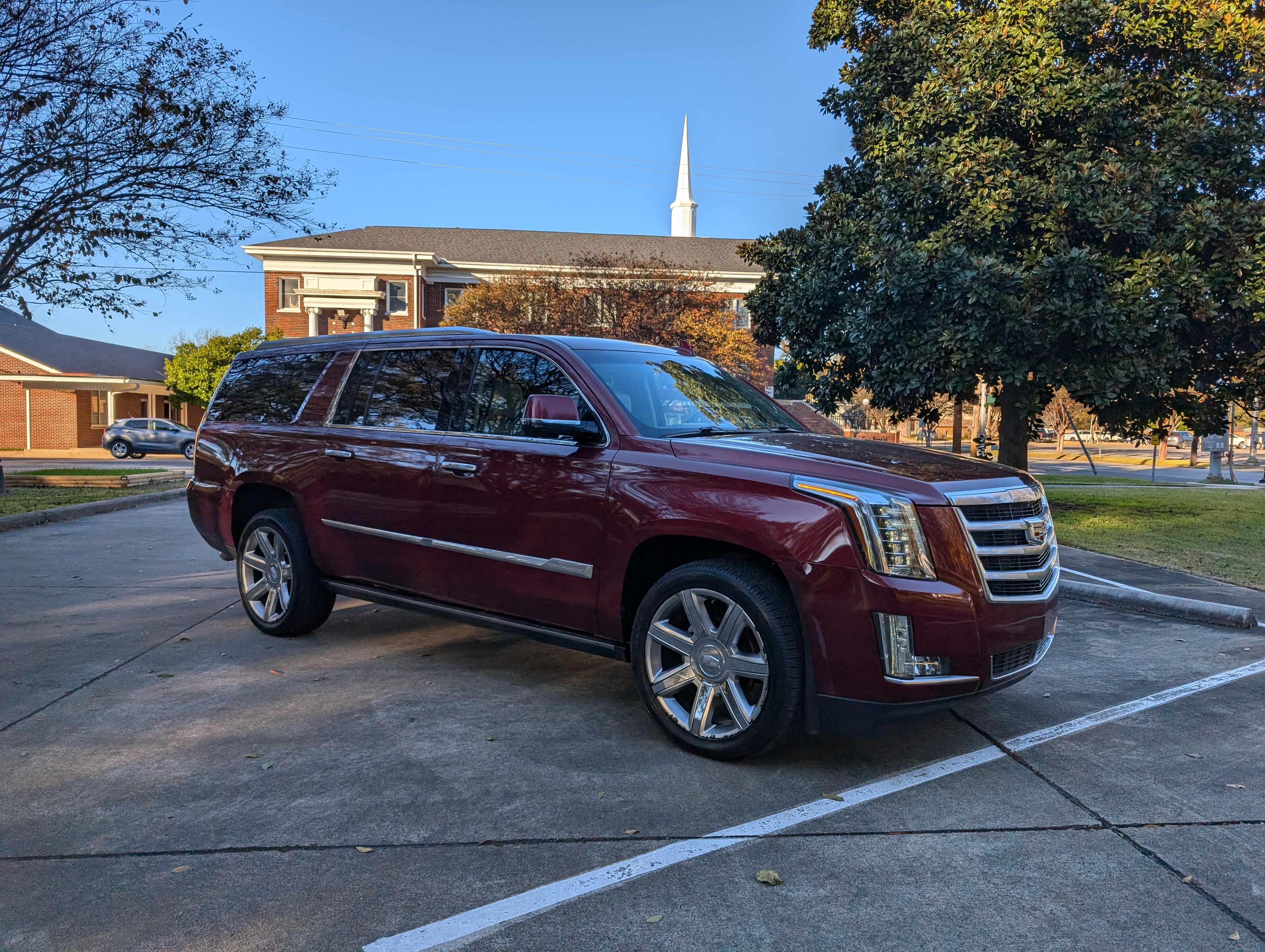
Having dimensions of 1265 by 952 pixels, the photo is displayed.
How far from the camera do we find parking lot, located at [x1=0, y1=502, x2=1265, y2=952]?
9.26ft

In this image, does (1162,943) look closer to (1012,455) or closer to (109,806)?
(109,806)

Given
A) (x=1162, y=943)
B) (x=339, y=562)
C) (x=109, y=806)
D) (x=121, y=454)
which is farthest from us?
(x=121, y=454)

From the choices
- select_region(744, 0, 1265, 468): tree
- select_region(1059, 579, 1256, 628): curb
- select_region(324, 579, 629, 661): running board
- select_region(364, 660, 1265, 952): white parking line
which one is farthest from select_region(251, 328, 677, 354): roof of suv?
select_region(744, 0, 1265, 468): tree

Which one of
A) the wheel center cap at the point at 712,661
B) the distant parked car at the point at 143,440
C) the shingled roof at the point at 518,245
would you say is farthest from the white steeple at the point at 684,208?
the wheel center cap at the point at 712,661

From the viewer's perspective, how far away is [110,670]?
5.53 meters

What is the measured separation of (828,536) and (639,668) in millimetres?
1143

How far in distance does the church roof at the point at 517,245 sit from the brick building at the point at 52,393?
10.7 metres

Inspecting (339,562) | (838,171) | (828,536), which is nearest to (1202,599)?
(828,536)

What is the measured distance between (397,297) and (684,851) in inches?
2001

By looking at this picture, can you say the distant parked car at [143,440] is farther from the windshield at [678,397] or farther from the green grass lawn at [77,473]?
the windshield at [678,397]

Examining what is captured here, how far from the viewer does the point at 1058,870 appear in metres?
3.16

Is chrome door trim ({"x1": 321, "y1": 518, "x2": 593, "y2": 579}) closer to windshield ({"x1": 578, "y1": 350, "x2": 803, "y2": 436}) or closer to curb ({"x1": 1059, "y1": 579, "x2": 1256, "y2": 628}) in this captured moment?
windshield ({"x1": 578, "y1": 350, "x2": 803, "y2": 436})

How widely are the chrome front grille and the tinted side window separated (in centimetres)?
201

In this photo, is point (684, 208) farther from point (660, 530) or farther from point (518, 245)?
point (660, 530)
